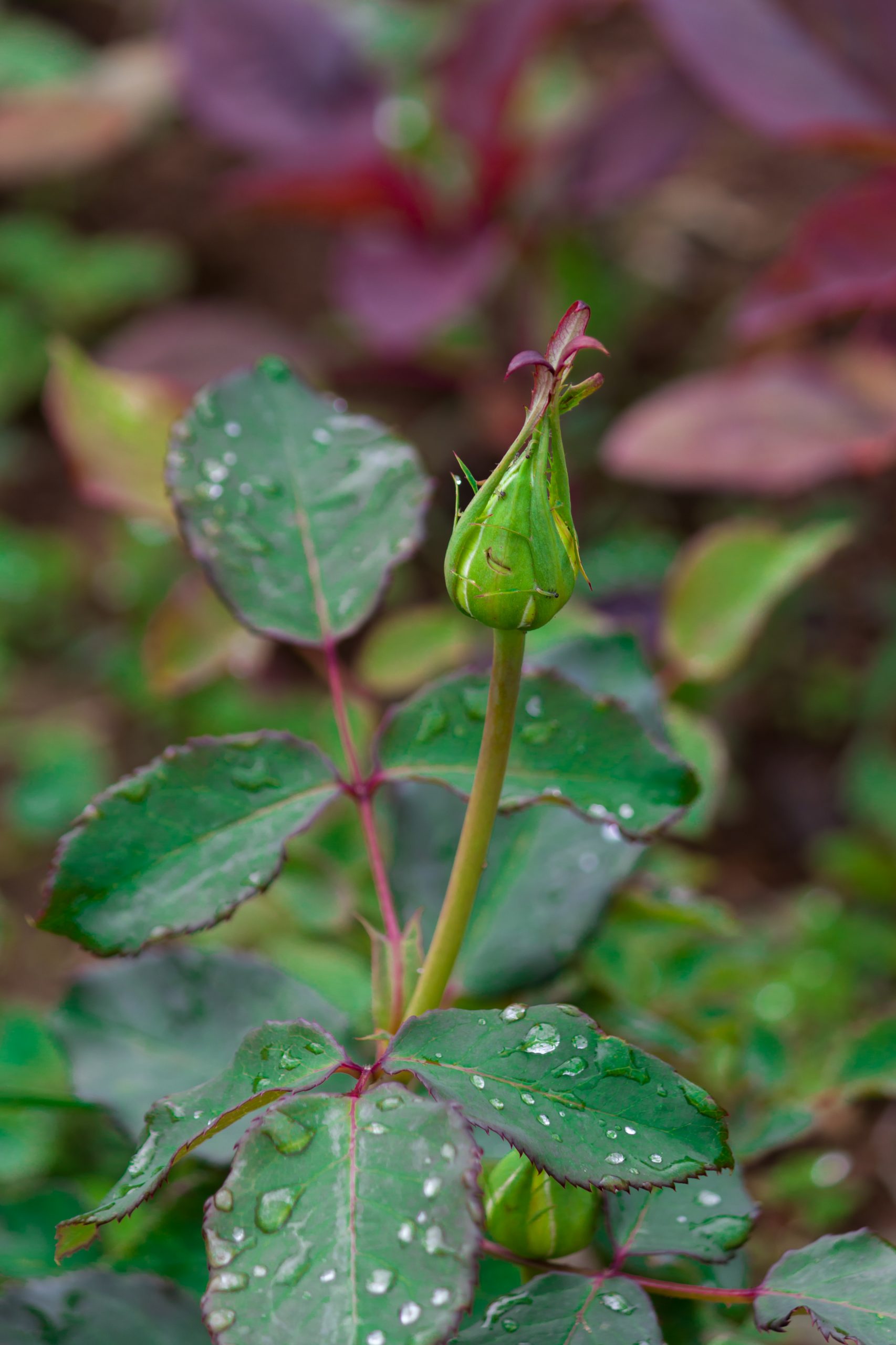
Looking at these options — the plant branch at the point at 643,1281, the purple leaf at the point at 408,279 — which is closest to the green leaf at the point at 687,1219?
the plant branch at the point at 643,1281

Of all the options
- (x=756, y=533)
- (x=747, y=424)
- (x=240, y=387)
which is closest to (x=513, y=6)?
(x=747, y=424)

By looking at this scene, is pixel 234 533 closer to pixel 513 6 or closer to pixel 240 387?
pixel 240 387

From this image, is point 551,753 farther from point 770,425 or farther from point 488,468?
point 488,468

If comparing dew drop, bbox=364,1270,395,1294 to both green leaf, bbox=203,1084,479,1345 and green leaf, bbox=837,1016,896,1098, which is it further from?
green leaf, bbox=837,1016,896,1098

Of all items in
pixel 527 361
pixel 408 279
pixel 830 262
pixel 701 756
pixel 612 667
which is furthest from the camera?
pixel 408 279

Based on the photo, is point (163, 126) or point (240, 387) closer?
point (240, 387)

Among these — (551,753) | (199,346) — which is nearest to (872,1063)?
(551,753)
